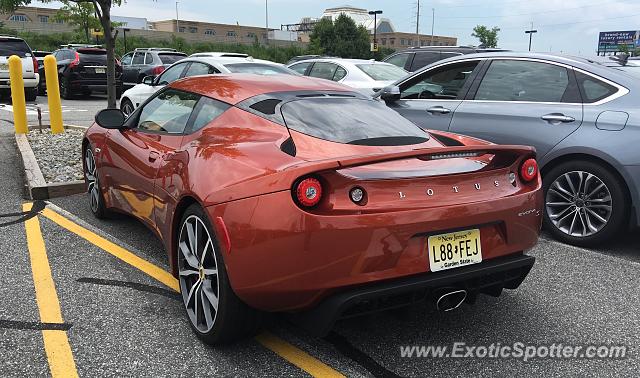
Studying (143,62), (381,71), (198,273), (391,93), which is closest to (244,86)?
(198,273)

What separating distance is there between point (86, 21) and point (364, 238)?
131 feet

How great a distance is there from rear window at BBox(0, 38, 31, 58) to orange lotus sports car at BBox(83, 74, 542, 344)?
15057 millimetres

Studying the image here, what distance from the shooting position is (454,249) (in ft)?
8.79

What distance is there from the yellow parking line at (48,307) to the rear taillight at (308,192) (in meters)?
1.37

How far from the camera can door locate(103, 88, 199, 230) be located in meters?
3.55

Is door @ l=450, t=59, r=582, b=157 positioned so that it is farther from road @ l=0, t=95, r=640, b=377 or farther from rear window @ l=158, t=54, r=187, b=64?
rear window @ l=158, t=54, r=187, b=64

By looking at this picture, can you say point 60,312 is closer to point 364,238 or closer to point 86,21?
point 364,238

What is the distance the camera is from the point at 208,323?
2.91 m

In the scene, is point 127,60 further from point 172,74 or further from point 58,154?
point 58,154

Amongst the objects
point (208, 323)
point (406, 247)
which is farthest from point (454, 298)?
point (208, 323)

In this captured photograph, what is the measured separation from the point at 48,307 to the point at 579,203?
13.2ft

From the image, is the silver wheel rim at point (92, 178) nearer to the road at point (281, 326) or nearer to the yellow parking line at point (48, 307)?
the yellow parking line at point (48, 307)

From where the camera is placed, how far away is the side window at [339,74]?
10.0 metres

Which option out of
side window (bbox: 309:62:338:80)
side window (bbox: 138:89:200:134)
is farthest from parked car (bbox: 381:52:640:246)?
side window (bbox: 309:62:338:80)
